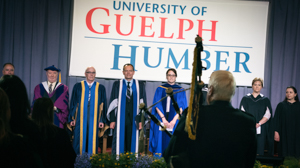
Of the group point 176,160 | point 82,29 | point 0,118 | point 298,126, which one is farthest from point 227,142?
point 82,29

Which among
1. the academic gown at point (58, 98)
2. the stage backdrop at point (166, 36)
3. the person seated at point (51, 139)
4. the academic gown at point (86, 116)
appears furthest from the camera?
the stage backdrop at point (166, 36)

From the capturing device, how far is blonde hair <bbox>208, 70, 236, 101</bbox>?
5.12 ft

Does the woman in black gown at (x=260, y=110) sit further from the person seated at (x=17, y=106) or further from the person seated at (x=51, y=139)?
the person seated at (x=17, y=106)

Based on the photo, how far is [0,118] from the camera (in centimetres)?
127

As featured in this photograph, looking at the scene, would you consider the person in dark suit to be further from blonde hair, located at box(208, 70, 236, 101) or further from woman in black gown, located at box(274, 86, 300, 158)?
woman in black gown, located at box(274, 86, 300, 158)

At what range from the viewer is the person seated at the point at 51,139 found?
7.04 feet

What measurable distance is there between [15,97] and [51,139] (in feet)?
2.49

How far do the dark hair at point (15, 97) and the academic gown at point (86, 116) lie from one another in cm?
344

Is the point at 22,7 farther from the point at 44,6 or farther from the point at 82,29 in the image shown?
the point at 82,29

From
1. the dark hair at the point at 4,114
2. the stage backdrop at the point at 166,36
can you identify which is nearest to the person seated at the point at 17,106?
the dark hair at the point at 4,114

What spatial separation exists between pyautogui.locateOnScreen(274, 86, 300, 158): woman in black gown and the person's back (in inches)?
156

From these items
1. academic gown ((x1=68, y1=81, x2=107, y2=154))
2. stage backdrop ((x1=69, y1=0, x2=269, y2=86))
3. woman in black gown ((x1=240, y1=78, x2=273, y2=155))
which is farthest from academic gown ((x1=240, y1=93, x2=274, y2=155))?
academic gown ((x1=68, y1=81, x2=107, y2=154))

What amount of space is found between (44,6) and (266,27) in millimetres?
4497

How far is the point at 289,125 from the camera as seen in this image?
5.13 meters
